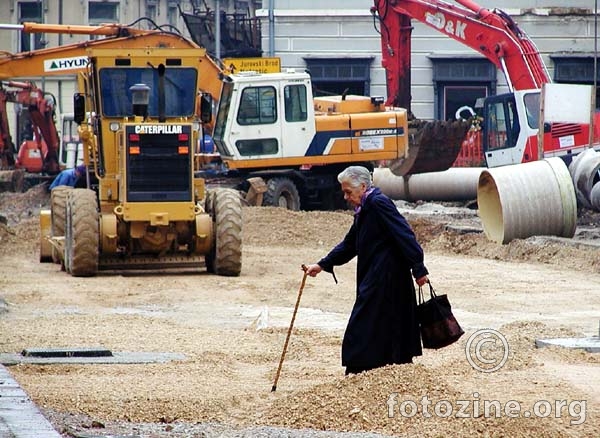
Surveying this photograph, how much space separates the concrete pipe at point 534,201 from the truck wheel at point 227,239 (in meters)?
5.26

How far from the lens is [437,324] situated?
9484 millimetres

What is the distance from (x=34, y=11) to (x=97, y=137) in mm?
43059

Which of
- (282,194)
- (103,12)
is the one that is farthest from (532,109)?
(103,12)

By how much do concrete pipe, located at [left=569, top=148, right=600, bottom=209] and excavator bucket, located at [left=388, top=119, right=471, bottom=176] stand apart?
442 centimetres

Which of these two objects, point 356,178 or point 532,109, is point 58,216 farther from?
point 532,109

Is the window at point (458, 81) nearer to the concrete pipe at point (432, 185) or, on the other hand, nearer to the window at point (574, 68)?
the window at point (574, 68)

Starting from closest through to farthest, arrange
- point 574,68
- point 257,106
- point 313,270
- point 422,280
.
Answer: point 422,280 → point 313,270 → point 257,106 → point 574,68

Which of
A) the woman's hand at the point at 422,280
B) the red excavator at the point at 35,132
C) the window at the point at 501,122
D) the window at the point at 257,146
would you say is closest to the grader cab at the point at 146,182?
the window at the point at 257,146

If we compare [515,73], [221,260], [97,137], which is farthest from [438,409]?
[515,73]

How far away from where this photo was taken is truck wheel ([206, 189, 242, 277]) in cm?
1847

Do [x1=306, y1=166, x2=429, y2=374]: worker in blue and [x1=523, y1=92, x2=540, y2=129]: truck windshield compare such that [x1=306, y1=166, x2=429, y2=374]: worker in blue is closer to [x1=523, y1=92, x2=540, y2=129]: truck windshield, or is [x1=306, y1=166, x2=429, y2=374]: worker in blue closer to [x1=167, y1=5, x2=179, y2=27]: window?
[x1=523, y1=92, x2=540, y2=129]: truck windshield

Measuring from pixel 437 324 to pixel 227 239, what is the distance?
9185 mm

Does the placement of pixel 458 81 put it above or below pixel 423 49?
below

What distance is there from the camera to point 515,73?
30188 mm
